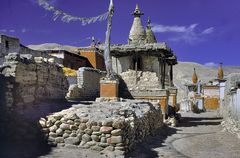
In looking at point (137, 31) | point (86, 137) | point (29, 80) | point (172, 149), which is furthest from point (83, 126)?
point (137, 31)

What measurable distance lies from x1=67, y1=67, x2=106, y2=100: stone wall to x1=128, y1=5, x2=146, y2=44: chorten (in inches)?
196

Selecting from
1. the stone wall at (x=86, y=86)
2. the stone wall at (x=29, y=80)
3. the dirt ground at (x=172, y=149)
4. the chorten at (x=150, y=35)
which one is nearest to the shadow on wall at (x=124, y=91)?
the stone wall at (x=86, y=86)

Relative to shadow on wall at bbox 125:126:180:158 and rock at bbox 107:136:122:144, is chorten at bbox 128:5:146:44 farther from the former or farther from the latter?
rock at bbox 107:136:122:144

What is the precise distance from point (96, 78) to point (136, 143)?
393 inches

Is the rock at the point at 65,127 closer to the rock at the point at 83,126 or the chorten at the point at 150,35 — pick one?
the rock at the point at 83,126

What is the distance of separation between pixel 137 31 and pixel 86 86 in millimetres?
7787

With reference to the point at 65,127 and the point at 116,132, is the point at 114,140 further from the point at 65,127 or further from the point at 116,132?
the point at 65,127

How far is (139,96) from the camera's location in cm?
2070

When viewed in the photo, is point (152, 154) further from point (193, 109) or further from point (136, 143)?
point (193, 109)

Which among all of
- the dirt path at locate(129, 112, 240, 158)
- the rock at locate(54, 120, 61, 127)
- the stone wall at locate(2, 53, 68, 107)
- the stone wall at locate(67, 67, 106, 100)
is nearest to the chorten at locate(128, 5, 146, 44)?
the stone wall at locate(67, 67, 106, 100)

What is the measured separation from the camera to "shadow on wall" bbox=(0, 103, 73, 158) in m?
8.14

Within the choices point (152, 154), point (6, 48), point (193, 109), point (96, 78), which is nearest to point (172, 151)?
point (152, 154)

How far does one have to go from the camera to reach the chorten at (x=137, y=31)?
2452 centimetres

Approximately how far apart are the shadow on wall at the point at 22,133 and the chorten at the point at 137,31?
51.7 feet
